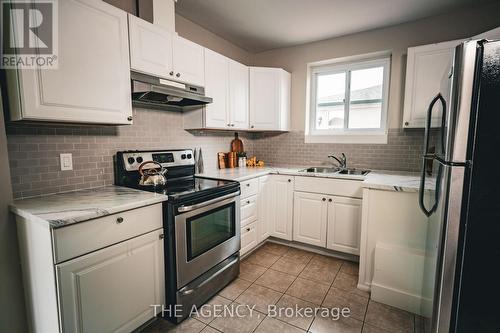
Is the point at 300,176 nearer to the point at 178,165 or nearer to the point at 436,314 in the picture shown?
the point at 178,165

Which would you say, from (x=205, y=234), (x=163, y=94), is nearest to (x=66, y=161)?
(x=163, y=94)

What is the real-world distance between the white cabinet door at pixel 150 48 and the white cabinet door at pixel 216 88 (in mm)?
478

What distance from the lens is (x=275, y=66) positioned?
Answer: 345cm

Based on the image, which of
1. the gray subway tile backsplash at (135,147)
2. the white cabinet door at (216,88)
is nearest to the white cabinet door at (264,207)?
the gray subway tile backsplash at (135,147)

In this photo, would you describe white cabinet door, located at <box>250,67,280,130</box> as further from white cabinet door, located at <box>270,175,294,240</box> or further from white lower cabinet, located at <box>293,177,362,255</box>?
white lower cabinet, located at <box>293,177,362,255</box>

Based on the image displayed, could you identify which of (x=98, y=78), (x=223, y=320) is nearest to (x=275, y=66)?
(x=98, y=78)

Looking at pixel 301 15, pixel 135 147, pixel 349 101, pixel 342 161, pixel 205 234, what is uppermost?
pixel 301 15

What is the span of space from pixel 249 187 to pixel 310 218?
78 cm

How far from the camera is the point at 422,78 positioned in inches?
91.4

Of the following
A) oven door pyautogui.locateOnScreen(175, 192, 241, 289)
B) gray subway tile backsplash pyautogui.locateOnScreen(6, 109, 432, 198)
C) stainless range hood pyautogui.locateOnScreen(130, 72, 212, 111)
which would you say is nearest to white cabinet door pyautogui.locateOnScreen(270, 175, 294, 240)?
gray subway tile backsplash pyautogui.locateOnScreen(6, 109, 432, 198)

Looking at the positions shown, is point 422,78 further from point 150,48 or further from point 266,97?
point 150,48

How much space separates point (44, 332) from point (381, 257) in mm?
2236

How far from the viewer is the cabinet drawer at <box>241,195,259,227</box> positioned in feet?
8.14

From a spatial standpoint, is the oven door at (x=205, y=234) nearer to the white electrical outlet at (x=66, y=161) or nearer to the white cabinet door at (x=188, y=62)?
the white electrical outlet at (x=66, y=161)
